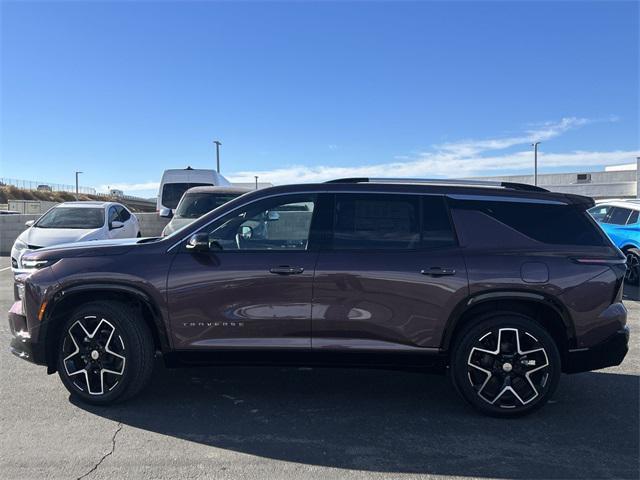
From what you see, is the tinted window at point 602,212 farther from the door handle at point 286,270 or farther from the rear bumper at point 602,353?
the door handle at point 286,270

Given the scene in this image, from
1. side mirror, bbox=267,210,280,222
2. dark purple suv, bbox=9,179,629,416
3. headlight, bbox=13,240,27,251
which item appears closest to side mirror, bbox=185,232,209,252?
dark purple suv, bbox=9,179,629,416

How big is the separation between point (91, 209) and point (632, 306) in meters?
10.8

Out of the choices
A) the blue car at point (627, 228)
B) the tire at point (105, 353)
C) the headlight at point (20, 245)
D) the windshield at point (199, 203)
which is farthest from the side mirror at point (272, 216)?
the blue car at point (627, 228)

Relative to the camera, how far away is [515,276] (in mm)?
3959

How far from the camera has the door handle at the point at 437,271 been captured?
13.0ft

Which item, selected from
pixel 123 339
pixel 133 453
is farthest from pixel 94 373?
pixel 133 453

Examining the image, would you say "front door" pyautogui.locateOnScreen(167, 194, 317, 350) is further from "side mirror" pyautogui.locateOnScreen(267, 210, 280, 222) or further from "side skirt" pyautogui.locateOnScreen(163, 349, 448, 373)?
"side mirror" pyautogui.locateOnScreen(267, 210, 280, 222)

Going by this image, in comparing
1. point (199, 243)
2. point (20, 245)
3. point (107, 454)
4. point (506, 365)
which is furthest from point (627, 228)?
point (20, 245)

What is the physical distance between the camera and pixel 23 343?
4.22 meters

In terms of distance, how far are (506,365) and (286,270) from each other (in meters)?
1.87

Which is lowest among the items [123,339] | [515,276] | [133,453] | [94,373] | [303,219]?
[133,453]

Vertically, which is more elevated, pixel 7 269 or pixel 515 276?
pixel 515 276

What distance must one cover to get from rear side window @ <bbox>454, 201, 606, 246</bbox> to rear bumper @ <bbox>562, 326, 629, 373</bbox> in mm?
752

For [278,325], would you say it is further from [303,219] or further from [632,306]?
[632,306]
